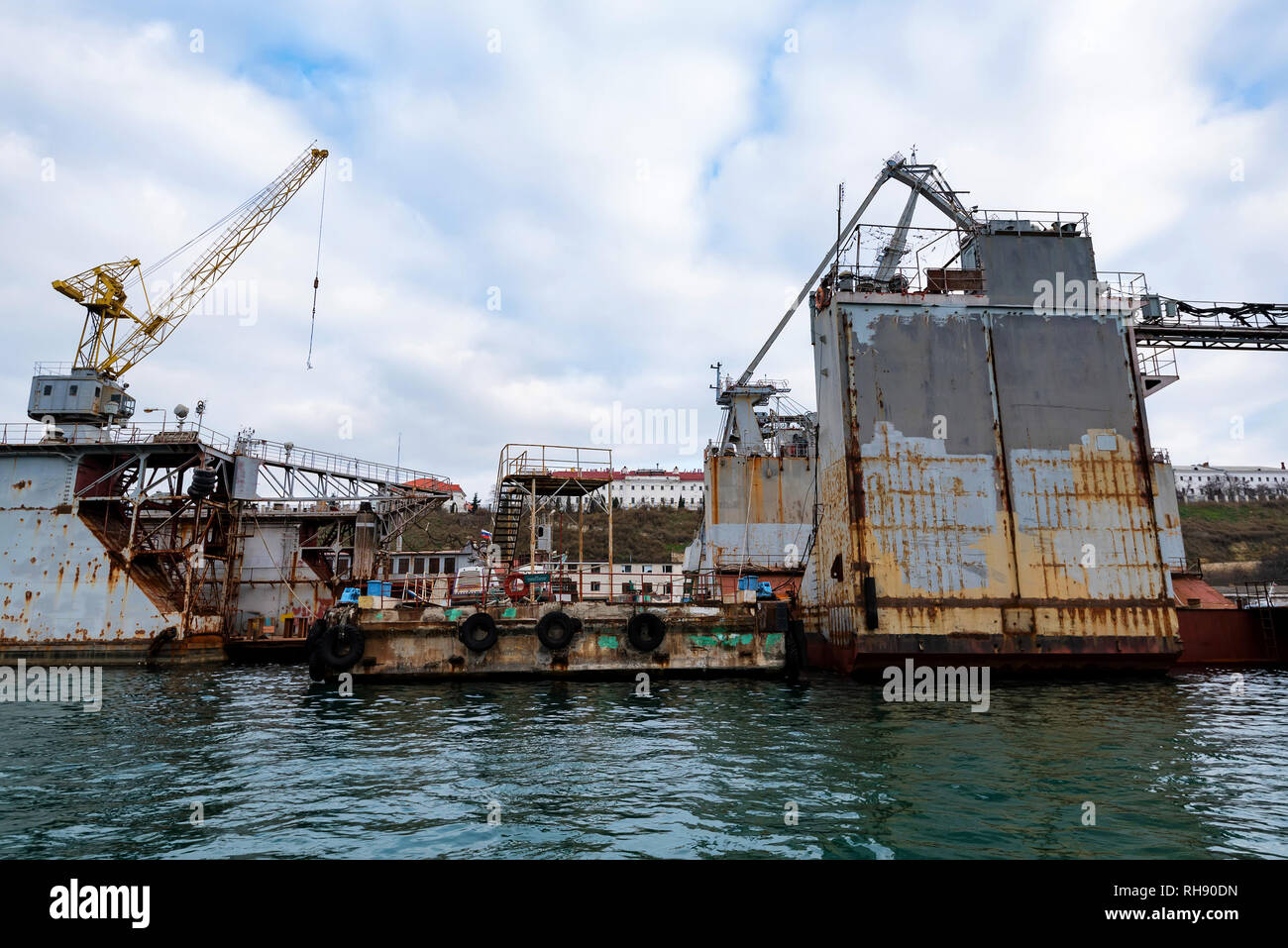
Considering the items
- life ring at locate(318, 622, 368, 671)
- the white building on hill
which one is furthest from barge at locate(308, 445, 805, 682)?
the white building on hill

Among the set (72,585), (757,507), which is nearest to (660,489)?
(757,507)

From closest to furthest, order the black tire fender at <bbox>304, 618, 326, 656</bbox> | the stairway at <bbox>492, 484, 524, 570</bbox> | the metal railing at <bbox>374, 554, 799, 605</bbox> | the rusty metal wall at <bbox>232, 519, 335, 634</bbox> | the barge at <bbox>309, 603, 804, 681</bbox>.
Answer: the barge at <bbox>309, 603, 804, 681</bbox> < the black tire fender at <bbox>304, 618, 326, 656</bbox> < the metal railing at <bbox>374, 554, 799, 605</bbox> < the stairway at <bbox>492, 484, 524, 570</bbox> < the rusty metal wall at <bbox>232, 519, 335, 634</bbox>

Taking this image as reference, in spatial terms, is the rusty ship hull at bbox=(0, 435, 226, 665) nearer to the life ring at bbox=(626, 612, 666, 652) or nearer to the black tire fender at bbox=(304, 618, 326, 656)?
the black tire fender at bbox=(304, 618, 326, 656)

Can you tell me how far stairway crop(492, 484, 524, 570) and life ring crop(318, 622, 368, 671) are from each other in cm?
544

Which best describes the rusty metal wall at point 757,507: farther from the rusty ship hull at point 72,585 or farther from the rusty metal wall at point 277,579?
the rusty ship hull at point 72,585

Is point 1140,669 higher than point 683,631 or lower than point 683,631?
lower

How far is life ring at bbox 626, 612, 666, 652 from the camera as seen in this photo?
2019 centimetres

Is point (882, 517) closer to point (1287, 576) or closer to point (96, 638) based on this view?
point (96, 638)

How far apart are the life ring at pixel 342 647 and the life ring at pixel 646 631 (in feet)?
25.6

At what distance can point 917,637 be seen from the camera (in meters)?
18.4

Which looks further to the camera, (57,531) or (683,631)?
(57,531)
